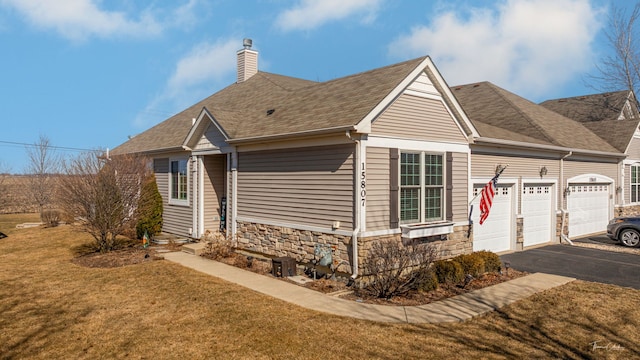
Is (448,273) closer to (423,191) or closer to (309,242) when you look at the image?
(423,191)

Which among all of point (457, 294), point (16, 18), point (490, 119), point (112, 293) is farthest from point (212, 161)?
point (490, 119)

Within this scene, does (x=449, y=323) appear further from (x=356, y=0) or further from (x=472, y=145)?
(x=356, y=0)

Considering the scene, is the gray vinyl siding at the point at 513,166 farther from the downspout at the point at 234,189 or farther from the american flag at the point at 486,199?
the downspout at the point at 234,189

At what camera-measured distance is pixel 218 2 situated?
13.2 m

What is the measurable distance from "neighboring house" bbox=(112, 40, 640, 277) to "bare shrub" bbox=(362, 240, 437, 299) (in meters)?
0.37

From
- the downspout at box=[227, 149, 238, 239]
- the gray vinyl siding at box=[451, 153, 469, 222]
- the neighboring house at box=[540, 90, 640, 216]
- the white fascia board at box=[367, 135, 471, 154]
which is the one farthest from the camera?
the neighboring house at box=[540, 90, 640, 216]

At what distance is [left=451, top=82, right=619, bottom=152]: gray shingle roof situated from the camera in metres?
15.4

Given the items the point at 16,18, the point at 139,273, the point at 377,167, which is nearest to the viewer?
the point at 377,167

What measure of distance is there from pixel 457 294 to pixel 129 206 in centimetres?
1019

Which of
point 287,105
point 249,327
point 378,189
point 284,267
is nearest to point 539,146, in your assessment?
point 378,189

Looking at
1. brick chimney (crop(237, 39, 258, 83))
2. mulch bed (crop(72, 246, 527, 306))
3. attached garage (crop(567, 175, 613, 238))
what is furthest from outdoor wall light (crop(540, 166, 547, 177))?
Result: brick chimney (crop(237, 39, 258, 83))

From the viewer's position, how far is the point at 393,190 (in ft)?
30.9

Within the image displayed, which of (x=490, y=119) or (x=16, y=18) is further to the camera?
(x=490, y=119)

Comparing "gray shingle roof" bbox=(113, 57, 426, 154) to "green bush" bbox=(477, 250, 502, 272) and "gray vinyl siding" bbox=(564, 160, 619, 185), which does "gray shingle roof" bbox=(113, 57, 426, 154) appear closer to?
"green bush" bbox=(477, 250, 502, 272)
